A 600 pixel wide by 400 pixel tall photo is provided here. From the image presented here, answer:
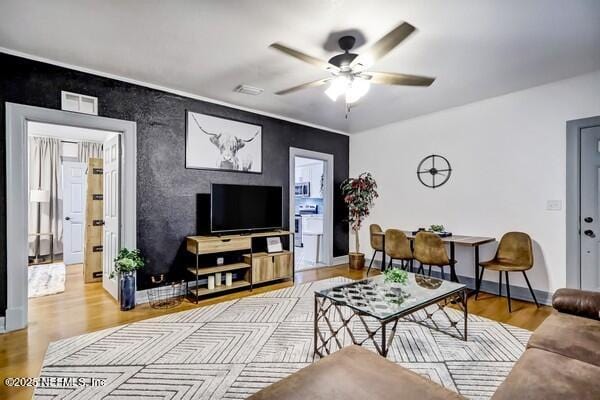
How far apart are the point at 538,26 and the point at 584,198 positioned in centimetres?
216

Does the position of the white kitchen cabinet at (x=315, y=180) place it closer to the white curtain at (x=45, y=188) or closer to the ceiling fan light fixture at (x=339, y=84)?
the ceiling fan light fixture at (x=339, y=84)

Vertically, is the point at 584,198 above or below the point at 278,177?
below

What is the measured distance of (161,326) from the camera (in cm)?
290

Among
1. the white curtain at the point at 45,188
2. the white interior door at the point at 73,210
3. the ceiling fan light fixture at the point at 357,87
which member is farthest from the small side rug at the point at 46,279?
the ceiling fan light fixture at the point at 357,87

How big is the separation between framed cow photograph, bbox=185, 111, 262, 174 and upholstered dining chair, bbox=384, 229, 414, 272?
226 cm

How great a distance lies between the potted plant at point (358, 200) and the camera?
5473 millimetres

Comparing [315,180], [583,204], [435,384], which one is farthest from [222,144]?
[583,204]

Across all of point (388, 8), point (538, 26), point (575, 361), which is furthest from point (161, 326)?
point (538, 26)

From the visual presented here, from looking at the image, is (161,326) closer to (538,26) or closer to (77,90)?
(77,90)

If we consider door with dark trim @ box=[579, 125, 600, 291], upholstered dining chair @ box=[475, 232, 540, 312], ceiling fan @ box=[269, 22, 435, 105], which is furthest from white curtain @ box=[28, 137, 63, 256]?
door with dark trim @ box=[579, 125, 600, 291]

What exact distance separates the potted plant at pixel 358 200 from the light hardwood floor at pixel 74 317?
5.70 ft

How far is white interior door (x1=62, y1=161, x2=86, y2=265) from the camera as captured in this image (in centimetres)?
585

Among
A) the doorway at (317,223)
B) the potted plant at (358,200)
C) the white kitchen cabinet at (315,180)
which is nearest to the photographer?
the doorway at (317,223)

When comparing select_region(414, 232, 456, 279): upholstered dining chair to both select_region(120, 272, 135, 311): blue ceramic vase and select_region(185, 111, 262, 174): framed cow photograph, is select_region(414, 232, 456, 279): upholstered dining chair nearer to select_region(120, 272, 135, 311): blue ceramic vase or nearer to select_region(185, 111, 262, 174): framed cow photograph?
select_region(185, 111, 262, 174): framed cow photograph
